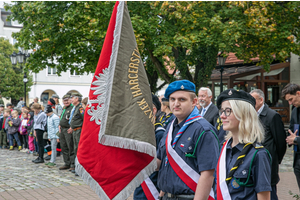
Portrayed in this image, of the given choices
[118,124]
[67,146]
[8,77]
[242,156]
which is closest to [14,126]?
[67,146]

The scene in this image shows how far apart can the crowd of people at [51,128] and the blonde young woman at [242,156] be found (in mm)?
6773

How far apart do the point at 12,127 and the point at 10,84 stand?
28.7m

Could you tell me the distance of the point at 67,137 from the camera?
9375mm

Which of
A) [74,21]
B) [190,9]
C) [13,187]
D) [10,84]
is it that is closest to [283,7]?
[190,9]

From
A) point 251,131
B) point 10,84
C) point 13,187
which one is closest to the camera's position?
point 251,131

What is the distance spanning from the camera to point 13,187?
7445 millimetres

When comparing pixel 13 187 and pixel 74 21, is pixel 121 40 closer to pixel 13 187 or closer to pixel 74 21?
pixel 13 187

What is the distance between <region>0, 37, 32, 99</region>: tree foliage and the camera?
132ft

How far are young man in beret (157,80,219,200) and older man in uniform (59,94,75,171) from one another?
22.3 ft

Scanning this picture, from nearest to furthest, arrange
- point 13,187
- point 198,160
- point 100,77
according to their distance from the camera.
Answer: point 198,160 → point 100,77 → point 13,187

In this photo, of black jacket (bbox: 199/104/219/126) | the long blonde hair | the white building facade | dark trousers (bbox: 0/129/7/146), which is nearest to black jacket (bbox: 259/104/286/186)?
black jacket (bbox: 199/104/219/126)

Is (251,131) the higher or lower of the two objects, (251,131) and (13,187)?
the higher

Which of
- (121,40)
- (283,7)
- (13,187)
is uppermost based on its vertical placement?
(283,7)

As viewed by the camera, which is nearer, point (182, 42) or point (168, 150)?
point (168, 150)
